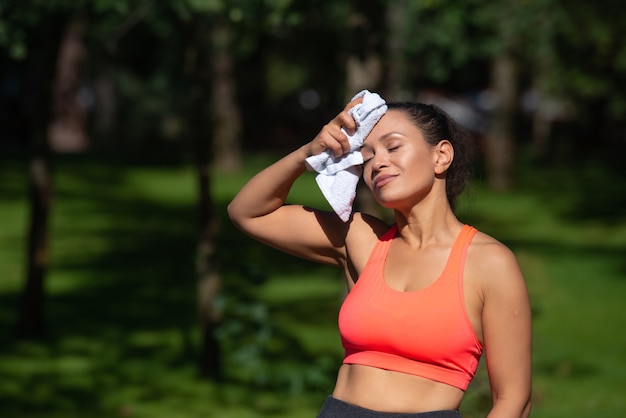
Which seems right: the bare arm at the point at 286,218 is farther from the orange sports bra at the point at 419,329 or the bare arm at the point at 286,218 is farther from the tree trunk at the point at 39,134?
the tree trunk at the point at 39,134

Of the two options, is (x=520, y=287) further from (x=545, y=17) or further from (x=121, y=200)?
(x=121, y=200)

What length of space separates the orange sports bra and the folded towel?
26 centimetres

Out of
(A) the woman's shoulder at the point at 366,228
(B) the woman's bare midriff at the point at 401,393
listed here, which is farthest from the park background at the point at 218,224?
(B) the woman's bare midriff at the point at 401,393

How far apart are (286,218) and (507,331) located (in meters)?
0.77

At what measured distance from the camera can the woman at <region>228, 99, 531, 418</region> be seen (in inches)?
109

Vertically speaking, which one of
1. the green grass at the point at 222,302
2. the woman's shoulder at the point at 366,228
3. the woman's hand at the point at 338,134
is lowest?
the green grass at the point at 222,302

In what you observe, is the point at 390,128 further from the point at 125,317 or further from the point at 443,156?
the point at 125,317

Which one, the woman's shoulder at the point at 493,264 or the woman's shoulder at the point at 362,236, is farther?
the woman's shoulder at the point at 362,236

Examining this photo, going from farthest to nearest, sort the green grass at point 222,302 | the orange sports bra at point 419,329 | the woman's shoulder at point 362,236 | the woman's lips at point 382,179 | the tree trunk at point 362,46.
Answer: the tree trunk at point 362,46
the green grass at point 222,302
the woman's shoulder at point 362,236
the woman's lips at point 382,179
the orange sports bra at point 419,329

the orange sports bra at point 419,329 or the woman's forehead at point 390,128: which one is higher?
the woman's forehead at point 390,128

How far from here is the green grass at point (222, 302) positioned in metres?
8.20

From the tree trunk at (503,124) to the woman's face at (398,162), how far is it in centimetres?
2374

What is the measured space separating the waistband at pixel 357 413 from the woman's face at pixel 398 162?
526 millimetres

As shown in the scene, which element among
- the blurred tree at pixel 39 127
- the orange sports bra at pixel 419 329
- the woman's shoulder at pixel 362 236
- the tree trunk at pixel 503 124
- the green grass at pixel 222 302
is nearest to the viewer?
the orange sports bra at pixel 419 329
